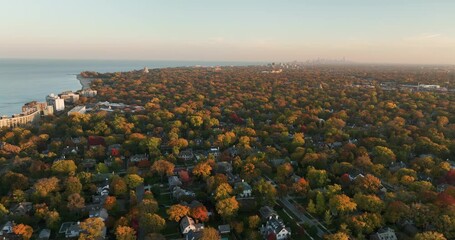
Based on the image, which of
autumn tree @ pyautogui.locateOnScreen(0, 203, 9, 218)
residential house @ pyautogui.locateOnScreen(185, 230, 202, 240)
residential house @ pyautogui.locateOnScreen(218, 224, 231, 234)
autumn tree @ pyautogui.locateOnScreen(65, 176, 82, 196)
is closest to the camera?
residential house @ pyautogui.locateOnScreen(185, 230, 202, 240)

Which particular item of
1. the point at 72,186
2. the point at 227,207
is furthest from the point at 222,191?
the point at 72,186

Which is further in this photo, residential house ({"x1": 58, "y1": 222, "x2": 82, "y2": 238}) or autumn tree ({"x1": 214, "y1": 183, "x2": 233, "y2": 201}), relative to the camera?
autumn tree ({"x1": 214, "y1": 183, "x2": 233, "y2": 201})

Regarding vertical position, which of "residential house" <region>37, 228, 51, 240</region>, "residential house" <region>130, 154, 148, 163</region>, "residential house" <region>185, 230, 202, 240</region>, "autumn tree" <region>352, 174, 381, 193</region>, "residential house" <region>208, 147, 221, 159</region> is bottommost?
"residential house" <region>37, 228, 51, 240</region>

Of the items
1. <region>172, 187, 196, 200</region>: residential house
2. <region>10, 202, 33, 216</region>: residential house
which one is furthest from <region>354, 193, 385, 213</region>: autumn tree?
<region>10, 202, 33, 216</region>: residential house

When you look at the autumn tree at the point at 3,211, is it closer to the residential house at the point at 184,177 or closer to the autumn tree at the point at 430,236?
the residential house at the point at 184,177

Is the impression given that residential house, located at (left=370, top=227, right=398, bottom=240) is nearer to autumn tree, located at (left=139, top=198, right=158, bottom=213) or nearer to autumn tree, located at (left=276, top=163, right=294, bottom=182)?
autumn tree, located at (left=276, top=163, right=294, bottom=182)

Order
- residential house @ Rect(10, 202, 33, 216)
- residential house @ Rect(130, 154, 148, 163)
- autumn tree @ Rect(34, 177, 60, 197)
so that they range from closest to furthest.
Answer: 1. residential house @ Rect(10, 202, 33, 216)
2. autumn tree @ Rect(34, 177, 60, 197)
3. residential house @ Rect(130, 154, 148, 163)

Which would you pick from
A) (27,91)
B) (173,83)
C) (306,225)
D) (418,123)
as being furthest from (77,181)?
(27,91)
